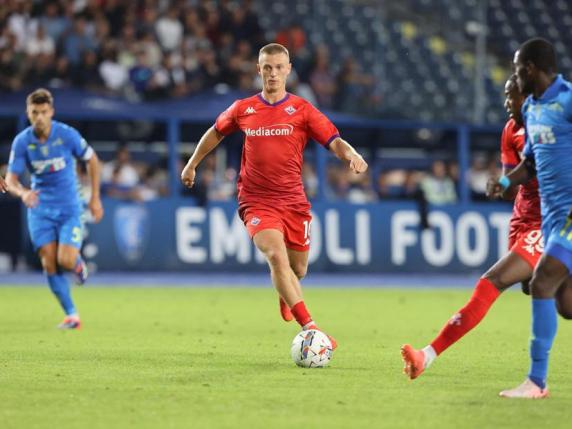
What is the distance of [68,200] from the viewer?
13.4 meters

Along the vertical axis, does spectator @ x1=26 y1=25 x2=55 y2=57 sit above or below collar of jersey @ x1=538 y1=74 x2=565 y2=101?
above

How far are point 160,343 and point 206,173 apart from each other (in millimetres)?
11204

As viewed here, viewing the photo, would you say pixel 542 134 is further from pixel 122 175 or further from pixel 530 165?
pixel 122 175

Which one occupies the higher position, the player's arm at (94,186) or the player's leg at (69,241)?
the player's arm at (94,186)

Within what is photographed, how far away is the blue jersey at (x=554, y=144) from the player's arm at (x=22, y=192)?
6424mm

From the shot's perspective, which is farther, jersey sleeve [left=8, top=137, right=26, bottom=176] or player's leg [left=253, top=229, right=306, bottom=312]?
jersey sleeve [left=8, top=137, right=26, bottom=176]

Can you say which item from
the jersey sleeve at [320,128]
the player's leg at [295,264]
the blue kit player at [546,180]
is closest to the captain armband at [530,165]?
the blue kit player at [546,180]

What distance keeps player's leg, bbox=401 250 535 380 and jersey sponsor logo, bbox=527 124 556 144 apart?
1073 mm

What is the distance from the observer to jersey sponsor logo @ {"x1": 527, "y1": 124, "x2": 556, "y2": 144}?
25.3 feet

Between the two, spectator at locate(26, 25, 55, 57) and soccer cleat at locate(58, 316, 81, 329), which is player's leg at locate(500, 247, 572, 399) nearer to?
soccer cleat at locate(58, 316, 81, 329)

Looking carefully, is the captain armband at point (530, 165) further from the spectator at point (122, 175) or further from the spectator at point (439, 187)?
the spectator at point (439, 187)

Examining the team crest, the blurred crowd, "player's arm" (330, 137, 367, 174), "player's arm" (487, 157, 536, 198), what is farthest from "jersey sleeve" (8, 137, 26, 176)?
the team crest

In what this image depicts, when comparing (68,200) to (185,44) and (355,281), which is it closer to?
(355,281)

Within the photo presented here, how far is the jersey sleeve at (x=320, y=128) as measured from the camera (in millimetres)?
10188
